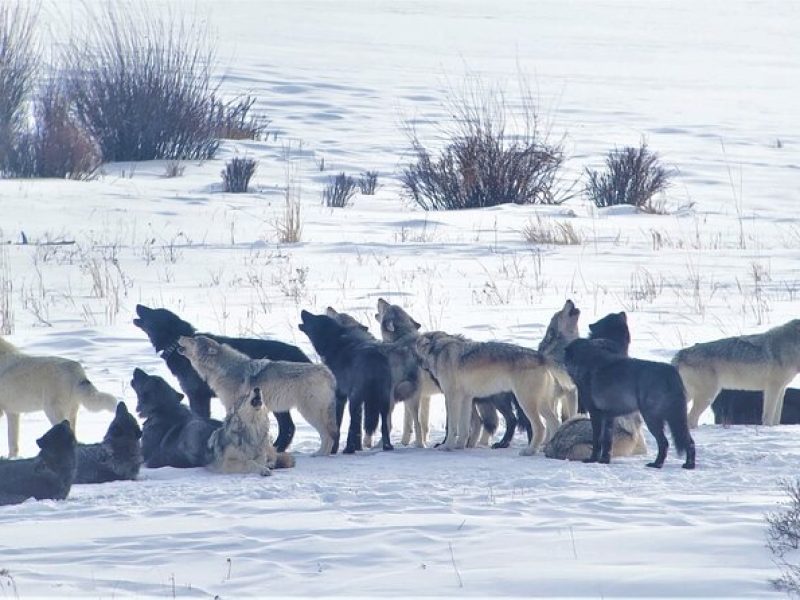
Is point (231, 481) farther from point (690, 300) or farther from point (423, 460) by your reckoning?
point (690, 300)

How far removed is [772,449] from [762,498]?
5.57 feet

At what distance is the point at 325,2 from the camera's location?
3221 inches

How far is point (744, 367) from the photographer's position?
413 inches

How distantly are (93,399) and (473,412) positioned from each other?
2.55 metres

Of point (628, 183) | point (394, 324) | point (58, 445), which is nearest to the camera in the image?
point (58, 445)

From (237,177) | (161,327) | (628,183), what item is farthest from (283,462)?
(628,183)

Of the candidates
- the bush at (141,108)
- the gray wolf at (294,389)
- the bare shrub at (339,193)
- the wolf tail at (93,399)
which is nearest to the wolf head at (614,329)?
the gray wolf at (294,389)

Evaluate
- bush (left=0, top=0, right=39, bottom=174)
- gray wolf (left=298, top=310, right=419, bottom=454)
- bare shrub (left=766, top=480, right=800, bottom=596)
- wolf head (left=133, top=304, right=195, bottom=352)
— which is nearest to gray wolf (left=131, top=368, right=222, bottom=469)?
gray wolf (left=298, top=310, right=419, bottom=454)

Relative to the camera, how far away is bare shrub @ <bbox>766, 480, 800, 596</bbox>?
5871 millimetres

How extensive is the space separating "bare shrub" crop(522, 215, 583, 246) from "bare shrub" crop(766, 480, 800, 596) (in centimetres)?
1219

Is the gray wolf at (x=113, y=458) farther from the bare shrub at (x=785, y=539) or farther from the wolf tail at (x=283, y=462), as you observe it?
the bare shrub at (x=785, y=539)

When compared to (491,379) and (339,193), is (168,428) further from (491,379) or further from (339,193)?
(339,193)

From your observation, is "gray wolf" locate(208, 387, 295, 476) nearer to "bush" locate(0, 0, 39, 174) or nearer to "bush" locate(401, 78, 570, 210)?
"bush" locate(401, 78, 570, 210)

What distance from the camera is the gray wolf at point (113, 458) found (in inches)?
351
